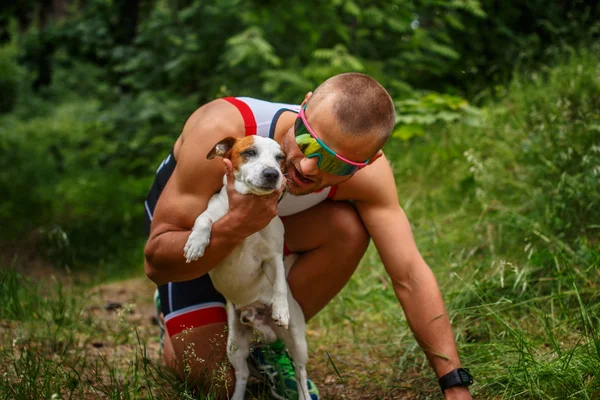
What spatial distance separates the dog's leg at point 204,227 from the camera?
6.93 feet

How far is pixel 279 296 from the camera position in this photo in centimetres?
224

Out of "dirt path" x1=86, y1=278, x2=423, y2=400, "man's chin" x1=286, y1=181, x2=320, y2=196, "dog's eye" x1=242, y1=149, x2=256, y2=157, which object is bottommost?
"dirt path" x1=86, y1=278, x2=423, y2=400

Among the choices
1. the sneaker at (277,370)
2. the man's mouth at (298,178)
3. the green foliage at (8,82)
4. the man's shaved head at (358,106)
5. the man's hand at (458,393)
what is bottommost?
the green foliage at (8,82)

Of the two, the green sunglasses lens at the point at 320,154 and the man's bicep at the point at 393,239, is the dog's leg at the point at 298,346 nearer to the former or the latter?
the man's bicep at the point at 393,239

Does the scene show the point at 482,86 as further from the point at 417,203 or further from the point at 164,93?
the point at 164,93

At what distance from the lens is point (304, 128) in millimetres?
2107

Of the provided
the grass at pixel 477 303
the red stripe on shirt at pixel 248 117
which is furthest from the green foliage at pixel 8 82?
the red stripe on shirt at pixel 248 117

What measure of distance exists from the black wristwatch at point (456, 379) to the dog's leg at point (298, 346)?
52cm

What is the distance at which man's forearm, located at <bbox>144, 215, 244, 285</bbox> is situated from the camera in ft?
7.05

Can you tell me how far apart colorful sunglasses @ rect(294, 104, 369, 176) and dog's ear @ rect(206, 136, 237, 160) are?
0.79 feet

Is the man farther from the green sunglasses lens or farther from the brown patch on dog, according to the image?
the brown patch on dog

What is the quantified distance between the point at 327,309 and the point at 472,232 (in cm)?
98

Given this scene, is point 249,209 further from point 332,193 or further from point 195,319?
point 195,319

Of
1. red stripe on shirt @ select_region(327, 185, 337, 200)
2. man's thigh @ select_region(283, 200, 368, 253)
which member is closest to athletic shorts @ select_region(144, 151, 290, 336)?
man's thigh @ select_region(283, 200, 368, 253)
